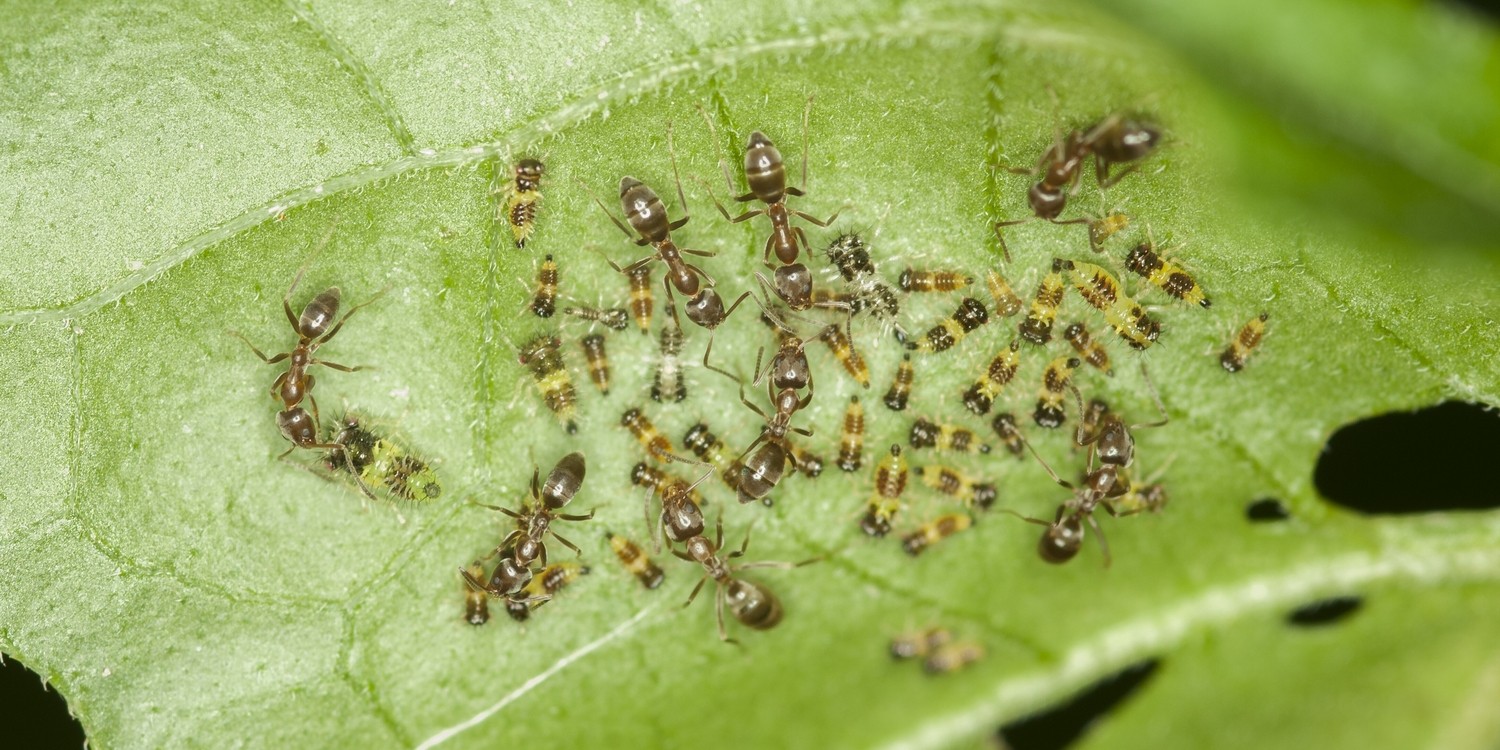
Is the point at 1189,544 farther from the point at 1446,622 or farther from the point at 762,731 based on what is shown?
the point at 762,731

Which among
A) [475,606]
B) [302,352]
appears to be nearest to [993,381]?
[475,606]

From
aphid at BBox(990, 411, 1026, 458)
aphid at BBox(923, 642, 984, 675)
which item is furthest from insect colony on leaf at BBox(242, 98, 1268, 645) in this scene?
aphid at BBox(923, 642, 984, 675)

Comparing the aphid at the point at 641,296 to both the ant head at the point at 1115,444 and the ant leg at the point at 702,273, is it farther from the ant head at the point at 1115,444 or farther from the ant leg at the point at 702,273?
the ant head at the point at 1115,444

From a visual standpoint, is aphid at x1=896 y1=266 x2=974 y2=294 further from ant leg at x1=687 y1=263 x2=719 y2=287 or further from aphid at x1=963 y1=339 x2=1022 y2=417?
ant leg at x1=687 y1=263 x2=719 y2=287

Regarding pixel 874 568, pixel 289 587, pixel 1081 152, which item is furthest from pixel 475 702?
pixel 1081 152

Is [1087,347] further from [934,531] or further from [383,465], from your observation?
[383,465]

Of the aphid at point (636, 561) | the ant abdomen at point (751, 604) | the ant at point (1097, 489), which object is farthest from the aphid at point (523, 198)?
the ant at point (1097, 489)

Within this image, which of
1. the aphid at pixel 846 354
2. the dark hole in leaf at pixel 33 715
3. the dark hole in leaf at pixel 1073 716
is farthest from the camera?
the dark hole in leaf at pixel 33 715
